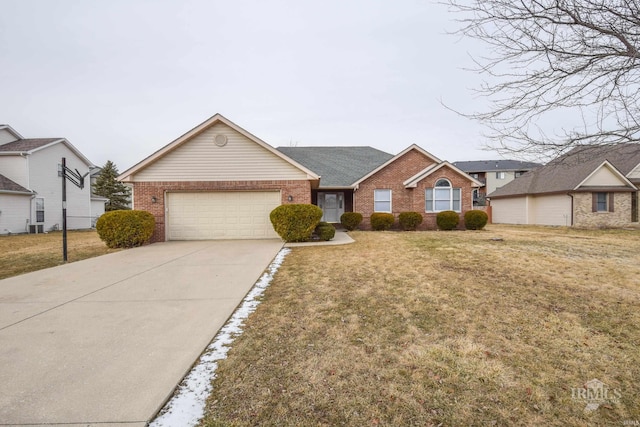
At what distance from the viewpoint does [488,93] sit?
4.26 m

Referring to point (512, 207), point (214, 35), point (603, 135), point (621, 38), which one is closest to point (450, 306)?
point (603, 135)

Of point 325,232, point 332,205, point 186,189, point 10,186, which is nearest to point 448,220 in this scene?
point 332,205

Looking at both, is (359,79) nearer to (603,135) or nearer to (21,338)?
(603,135)

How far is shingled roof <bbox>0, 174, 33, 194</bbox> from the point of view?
18.6 metres

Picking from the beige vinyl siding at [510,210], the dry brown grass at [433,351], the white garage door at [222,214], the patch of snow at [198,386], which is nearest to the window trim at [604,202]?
the beige vinyl siding at [510,210]

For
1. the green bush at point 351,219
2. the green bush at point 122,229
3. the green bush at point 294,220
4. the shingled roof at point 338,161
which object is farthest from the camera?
the shingled roof at point 338,161

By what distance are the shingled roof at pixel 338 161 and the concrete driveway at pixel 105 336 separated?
11.3 meters

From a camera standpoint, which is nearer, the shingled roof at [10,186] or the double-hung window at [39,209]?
the shingled roof at [10,186]

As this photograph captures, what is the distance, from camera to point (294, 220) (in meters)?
11.7

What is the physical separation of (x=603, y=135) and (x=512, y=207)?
988 inches

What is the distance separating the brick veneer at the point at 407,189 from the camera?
16.6m

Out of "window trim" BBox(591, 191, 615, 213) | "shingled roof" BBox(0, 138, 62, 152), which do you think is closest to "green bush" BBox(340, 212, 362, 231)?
"window trim" BBox(591, 191, 615, 213)

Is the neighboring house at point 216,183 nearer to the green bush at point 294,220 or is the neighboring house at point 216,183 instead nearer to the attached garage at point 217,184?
the attached garage at point 217,184

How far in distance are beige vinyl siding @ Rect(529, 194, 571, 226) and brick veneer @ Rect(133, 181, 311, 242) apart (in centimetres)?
1891
